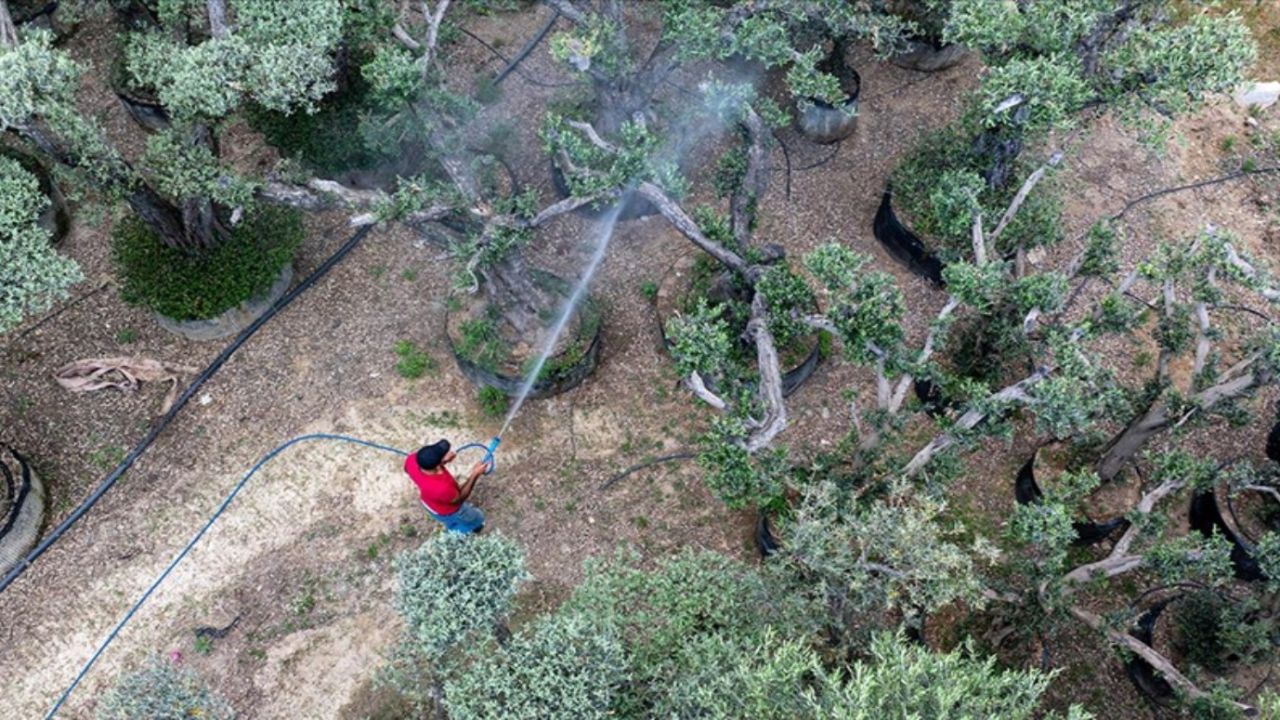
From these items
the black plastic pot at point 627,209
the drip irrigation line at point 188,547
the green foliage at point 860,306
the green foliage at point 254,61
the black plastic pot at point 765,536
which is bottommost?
the drip irrigation line at point 188,547

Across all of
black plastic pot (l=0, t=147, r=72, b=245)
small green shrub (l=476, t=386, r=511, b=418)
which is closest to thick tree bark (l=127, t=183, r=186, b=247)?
black plastic pot (l=0, t=147, r=72, b=245)

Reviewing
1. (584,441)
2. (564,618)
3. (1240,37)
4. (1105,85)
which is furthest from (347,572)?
(1240,37)

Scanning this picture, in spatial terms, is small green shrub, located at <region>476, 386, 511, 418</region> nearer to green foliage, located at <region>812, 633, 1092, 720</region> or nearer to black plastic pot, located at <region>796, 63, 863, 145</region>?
green foliage, located at <region>812, 633, 1092, 720</region>

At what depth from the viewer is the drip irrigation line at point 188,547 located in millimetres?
9734

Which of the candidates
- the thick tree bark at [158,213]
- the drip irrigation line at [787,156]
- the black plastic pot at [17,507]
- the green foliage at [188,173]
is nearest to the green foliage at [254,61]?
the green foliage at [188,173]

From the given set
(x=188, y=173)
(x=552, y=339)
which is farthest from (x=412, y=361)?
(x=188, y=173)

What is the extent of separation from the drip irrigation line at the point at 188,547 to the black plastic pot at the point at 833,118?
25.9 feet

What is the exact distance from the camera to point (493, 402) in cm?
1150

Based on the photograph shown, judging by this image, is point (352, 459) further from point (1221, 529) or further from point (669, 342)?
point (1221, 529)

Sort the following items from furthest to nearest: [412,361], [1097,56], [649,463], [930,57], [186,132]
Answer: [930,57] → [412,361] → [649,463] → [186,132] → [1097,56]

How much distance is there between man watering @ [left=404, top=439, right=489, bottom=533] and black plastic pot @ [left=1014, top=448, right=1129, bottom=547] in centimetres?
609

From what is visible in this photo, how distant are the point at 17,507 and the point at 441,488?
5166 mm

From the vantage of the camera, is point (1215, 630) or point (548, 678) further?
point (1215, 630)

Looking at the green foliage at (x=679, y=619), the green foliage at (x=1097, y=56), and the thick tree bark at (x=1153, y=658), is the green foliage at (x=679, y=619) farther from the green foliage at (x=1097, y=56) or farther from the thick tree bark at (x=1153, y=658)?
the green foliage at (x=1097, y=56)
